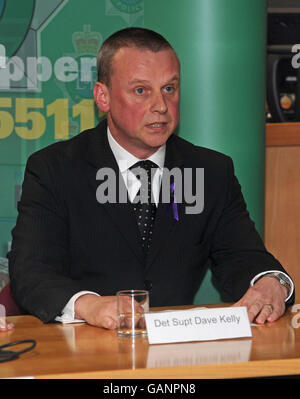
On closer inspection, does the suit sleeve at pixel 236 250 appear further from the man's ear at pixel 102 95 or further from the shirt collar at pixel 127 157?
the man's ear at pixel 102 95

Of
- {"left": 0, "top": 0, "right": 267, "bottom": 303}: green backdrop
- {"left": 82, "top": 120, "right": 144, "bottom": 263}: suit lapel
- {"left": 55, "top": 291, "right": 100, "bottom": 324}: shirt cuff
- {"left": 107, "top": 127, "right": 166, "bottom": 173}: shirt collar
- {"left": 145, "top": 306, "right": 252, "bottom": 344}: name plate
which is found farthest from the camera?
{"left": 0, "top": 0, "right": 267, "bottom": 303}: green backdrop

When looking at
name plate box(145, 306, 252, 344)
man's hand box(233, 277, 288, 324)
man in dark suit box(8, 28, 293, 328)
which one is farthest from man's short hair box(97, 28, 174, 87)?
name plate box(145, 306, 252, 344)

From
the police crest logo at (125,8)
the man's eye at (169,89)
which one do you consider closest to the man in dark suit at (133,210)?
the man's eye at (169,89)

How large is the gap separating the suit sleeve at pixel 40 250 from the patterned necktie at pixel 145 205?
0.25 metres

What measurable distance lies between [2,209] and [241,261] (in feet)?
3.36

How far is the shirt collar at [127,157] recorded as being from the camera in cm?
245

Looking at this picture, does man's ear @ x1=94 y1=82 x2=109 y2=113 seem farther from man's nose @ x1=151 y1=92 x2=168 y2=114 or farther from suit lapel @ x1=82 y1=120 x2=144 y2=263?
man's nose @ x1=151 y1=92 x2=168 y2=114

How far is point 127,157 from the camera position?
246 cm

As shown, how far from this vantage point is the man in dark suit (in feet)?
7.49

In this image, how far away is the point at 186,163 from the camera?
2541mm

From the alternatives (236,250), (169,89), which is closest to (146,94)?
(169,89)

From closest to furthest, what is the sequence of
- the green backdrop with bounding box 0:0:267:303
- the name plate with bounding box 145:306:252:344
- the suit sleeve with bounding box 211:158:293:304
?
the name plate with bounding box 145:306:252:344 < the suit sleeve with bounding box 211:158:293:304 < the green backdrop with bounding box 0:0:267:303

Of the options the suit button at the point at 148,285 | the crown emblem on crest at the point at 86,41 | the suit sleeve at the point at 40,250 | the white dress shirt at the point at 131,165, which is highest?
the crown emblem on crest at the point at 86,41

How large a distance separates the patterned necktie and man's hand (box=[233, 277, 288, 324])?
0.46 metres
